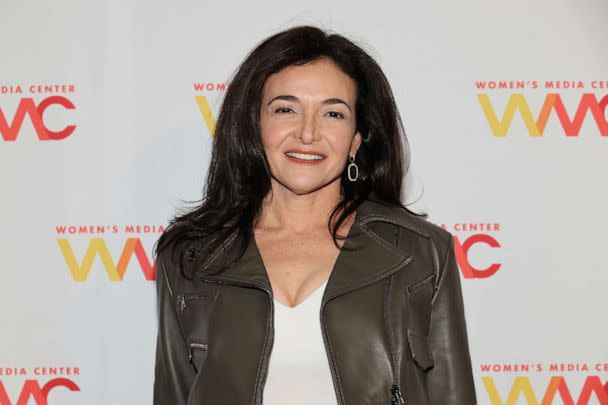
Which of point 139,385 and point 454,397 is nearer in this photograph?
point 454,397

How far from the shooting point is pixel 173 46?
3041mm

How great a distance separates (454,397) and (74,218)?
1634 millimetres

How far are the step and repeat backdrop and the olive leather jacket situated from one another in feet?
2.34

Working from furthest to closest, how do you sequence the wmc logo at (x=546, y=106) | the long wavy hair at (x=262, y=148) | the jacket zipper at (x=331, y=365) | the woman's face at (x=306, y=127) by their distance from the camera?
the wmc logo at (x=546, y=106), the long wavy hair at (x=262, y=148), the woman's face at (x=306, y=127), the jacket zipper at (x=331, y=365)

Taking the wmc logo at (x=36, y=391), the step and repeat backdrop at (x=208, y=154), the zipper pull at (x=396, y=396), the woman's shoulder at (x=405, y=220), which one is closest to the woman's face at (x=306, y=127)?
the woman's shoulder at (x=405, y=220)

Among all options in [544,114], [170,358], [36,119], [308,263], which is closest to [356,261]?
[308,263]

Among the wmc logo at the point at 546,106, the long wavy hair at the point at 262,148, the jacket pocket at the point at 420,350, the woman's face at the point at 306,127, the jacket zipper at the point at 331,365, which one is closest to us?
the jacket zipper at the point at 331,365

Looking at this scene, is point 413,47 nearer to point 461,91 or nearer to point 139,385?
point 461,91

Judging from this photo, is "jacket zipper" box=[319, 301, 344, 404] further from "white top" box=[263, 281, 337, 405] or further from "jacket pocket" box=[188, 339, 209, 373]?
"jacket pocket" box=[188, 339, 209, 373]

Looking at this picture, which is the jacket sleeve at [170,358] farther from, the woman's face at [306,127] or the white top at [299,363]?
the woman's face at [306,127]

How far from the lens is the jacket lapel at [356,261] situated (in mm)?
2170

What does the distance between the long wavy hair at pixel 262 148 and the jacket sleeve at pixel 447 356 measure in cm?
34

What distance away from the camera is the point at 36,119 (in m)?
3.05

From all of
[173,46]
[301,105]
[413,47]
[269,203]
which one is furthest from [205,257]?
[413,47]
